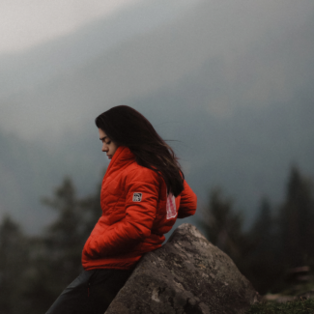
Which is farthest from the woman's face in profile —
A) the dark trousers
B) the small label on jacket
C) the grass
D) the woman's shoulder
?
the grass

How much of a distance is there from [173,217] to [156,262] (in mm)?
361

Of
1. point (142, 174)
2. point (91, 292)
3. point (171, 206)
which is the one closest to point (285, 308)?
point (171, 206)

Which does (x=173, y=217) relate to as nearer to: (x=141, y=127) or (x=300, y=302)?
(x=141, y=127)

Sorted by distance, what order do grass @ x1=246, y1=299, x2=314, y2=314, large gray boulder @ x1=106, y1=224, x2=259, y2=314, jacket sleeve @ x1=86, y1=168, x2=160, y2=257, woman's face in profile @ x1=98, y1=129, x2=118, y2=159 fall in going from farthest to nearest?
grass @ x1=246, y1=299, x2=314, y2=314 → woman's face in profile @ x1=98, y1=129, x2=118, y2=159 → large gray boulder @ x1=106, y1=224, x2=259, y2=314 → jacket sleeve @ x1=86, y1=168, x2=160, y2=257

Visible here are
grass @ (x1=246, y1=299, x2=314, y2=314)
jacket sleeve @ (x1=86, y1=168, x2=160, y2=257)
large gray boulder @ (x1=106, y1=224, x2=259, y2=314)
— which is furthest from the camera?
grass @ (x1=246, y1=299, x2=314, y2=314)

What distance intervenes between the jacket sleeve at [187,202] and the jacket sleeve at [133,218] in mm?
631

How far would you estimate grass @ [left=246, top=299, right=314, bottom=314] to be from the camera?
259cm

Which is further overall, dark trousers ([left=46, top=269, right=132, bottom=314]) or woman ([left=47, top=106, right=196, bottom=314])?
dark trousers ([left=46, top=269, right=132, bottom=314])

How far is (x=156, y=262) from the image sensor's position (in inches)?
89.7

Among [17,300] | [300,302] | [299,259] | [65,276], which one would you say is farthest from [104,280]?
[17,300]

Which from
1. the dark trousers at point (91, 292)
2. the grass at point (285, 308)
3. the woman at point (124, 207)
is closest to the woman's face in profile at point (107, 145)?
the woman at point (124, 207)

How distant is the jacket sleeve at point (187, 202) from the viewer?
2.66m

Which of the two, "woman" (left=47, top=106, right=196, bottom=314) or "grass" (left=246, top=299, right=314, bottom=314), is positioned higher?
"woman" (left=47, top=106, right=196, bottom=314)

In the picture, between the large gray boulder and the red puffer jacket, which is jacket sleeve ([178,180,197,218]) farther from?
the red puffer jacket
